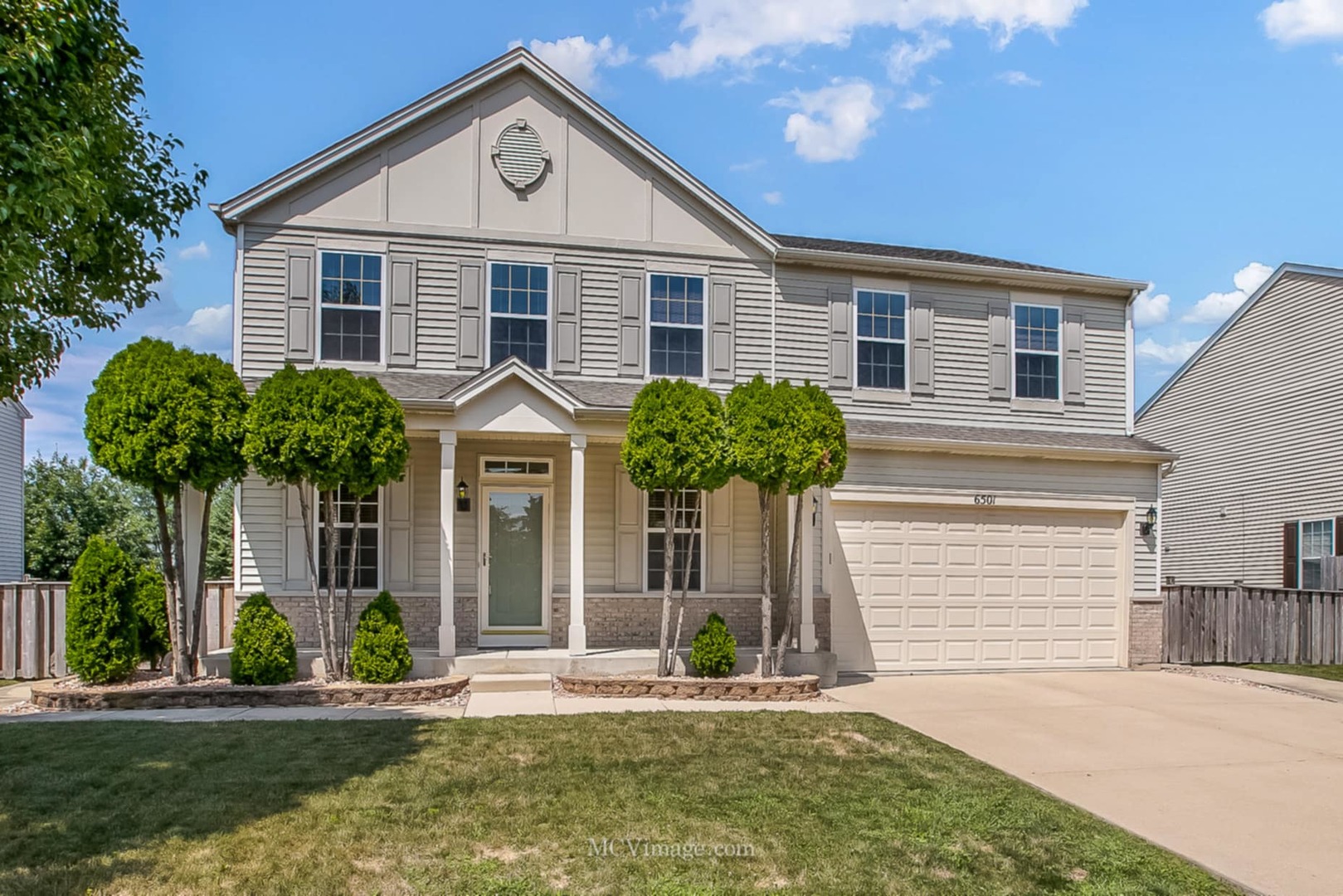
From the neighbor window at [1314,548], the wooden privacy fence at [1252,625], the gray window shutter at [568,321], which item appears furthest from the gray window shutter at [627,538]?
the neighbor window at [1314,548]

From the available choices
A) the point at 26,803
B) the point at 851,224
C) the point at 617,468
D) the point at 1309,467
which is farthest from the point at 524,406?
the point at 1309,467

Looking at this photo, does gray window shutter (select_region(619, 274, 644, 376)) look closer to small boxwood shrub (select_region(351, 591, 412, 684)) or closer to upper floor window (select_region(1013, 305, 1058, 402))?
small boxwood shrub (select_region(351, 591, 412, 684))

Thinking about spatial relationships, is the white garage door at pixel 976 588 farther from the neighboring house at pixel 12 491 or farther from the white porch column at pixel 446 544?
the neighboring house at pixel 12 491

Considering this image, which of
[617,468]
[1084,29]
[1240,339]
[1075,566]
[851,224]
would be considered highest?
[1084,29]

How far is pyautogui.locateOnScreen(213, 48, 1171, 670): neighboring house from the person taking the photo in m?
11.5

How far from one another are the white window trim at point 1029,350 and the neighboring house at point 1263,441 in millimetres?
4112

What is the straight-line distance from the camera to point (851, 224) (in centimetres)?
1627

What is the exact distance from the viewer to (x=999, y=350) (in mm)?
13461

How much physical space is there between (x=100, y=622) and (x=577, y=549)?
513cm

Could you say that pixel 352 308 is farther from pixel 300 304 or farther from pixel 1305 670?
pixel 1305 670

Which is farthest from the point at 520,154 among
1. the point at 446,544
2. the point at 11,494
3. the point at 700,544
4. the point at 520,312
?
the point at 11,494

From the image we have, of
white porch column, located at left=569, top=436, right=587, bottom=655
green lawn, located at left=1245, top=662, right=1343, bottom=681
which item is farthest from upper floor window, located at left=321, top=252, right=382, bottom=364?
green lawn, located at left=1245, top=662, right=1343, bottom=681

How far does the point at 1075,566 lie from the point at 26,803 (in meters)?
12.5

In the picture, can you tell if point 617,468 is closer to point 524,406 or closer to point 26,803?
point 524,406
